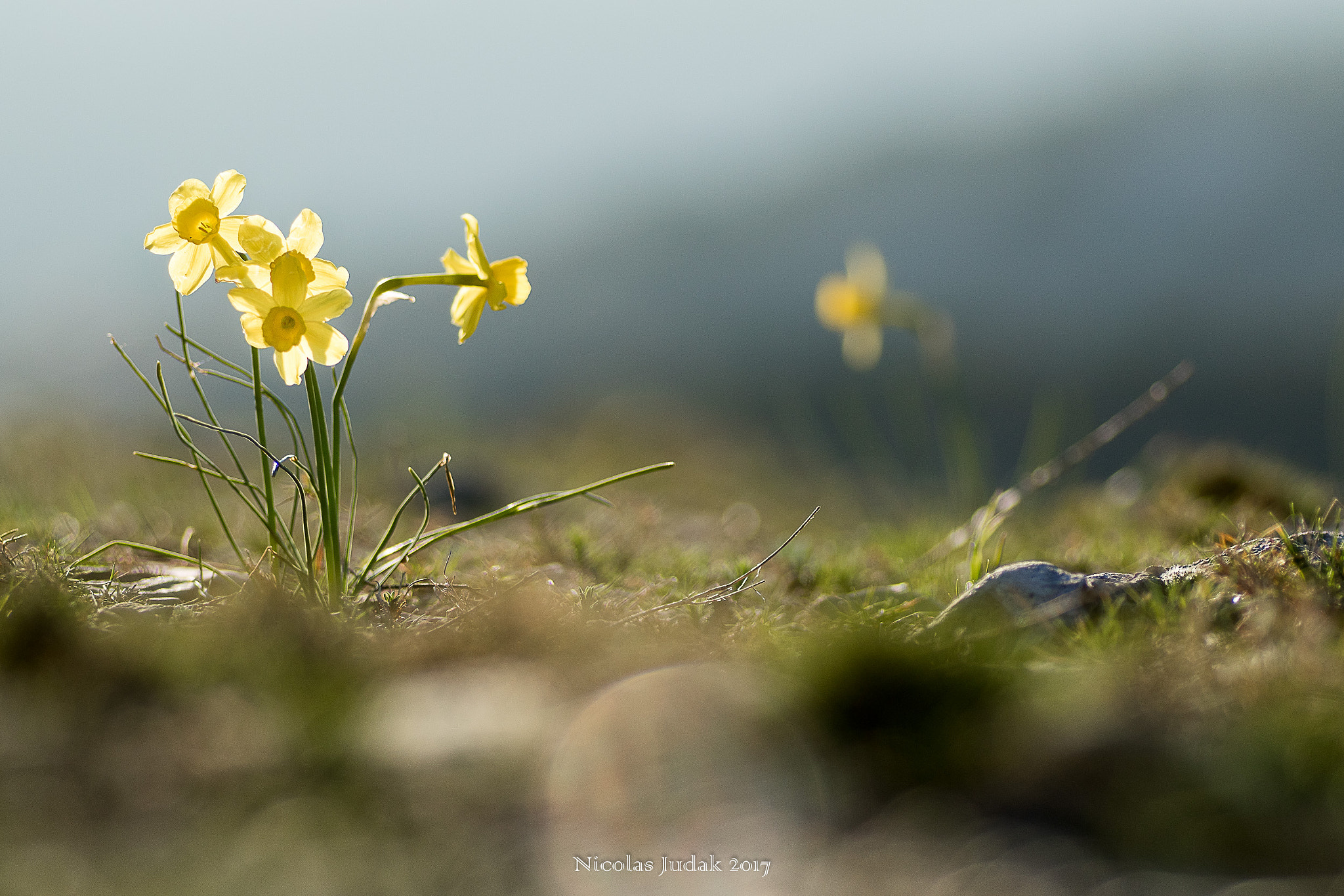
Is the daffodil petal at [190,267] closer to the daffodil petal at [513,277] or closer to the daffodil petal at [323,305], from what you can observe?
the daffodil petal at [323,305]

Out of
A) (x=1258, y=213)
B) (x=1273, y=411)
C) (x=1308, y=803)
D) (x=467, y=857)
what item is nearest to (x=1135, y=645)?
(x=1308, y=803)

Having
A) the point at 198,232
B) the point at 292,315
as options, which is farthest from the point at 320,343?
the point at 198,232

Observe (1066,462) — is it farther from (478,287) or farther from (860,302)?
(478,287)

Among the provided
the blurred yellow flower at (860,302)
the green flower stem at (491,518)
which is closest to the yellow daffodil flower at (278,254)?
the green flower stem at (491,518)

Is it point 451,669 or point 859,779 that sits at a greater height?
point 451,669

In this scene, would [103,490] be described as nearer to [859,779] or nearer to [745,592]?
[745,592]
